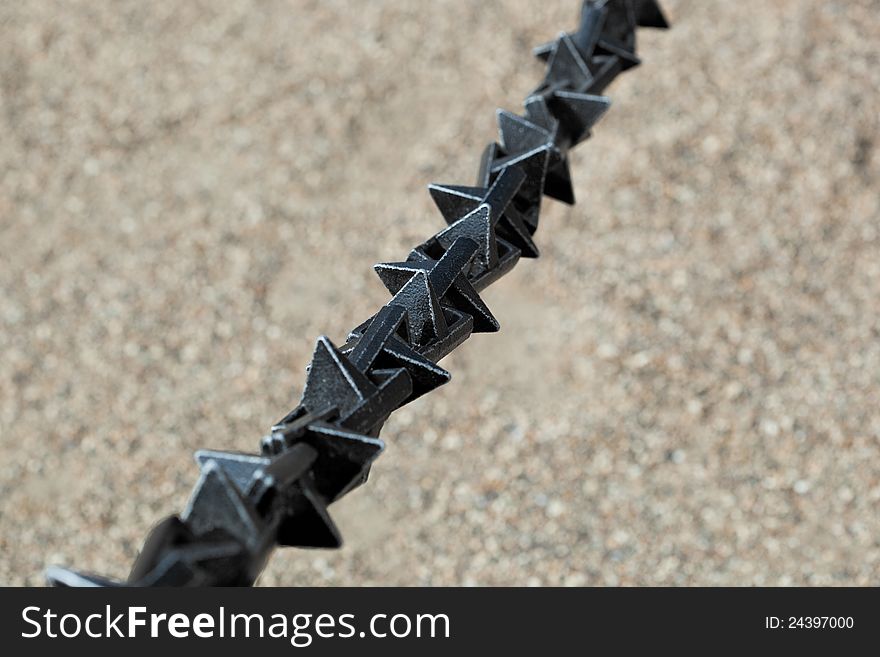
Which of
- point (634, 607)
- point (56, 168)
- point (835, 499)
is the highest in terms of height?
point (56, 168)

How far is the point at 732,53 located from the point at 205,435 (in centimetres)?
443

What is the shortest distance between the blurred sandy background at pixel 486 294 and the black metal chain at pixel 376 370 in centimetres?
270

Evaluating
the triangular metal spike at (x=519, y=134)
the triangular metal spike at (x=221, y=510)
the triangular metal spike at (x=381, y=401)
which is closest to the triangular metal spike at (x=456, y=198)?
the triangular metal spike at (x=519, y=134)

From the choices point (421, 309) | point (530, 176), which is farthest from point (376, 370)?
point (530, 176)

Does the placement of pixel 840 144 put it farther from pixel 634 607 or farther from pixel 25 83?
pixel 25 83

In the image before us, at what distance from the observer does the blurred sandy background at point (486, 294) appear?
16.9 feet

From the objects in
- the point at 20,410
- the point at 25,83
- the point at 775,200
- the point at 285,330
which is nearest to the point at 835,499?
the point at 775,200

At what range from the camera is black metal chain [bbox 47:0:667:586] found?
5.10ft

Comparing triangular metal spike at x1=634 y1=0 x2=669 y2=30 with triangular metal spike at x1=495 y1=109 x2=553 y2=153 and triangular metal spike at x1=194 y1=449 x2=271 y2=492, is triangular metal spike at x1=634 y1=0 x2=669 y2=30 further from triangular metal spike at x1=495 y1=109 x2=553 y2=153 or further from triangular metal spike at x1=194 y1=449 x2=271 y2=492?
triangular metal spike at x1=194 y1=449 x2=271 y2=492

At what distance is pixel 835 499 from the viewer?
5113 millimetres

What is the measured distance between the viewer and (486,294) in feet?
19.7

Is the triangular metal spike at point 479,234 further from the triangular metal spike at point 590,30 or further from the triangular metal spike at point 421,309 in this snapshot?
the triangular metal spike at point 590,30

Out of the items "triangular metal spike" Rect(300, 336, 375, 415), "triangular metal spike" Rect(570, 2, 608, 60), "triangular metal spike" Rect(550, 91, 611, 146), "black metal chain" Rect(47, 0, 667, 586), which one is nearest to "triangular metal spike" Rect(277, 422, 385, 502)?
"black metal chain" Rect(47, 0, 667, 586)

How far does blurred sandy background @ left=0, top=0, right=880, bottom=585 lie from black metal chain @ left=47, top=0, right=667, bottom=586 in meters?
2.70
